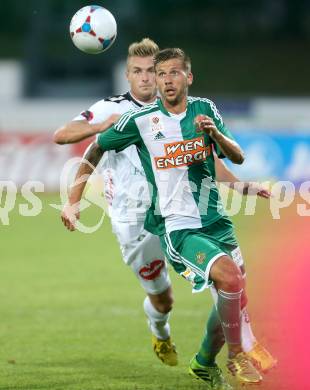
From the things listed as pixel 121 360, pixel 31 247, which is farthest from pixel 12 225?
pixel 121 360

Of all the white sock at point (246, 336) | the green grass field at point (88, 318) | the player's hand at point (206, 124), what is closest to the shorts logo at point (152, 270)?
the green grass field at point (88, 318)

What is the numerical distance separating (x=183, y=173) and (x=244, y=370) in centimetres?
142

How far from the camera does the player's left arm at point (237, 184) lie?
24.4 feet

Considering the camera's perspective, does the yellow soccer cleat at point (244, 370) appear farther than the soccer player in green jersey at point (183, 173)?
No

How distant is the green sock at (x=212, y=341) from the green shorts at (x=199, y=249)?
1.69 ft

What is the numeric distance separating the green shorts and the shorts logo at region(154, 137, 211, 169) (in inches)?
18.2

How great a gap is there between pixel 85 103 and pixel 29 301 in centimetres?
1670

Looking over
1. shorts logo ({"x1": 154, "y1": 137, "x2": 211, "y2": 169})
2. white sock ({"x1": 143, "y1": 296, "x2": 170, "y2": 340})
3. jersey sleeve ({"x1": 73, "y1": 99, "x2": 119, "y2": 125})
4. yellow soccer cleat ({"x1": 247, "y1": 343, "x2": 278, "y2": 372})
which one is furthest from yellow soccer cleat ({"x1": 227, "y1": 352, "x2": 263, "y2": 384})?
jersey sleeve ({"x1": 73, "y1": 99, "x2": 119, "y2": 125})

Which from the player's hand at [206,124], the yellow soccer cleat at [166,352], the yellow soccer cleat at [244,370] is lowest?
the yellow soccer cleat at [166,352]

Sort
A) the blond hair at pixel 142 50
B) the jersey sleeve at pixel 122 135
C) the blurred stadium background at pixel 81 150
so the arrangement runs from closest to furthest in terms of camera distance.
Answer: the jersey sleeve at pixel 122 135 → the blond hair at pixel 142 50 → the blurred stadium background at pixel 81 150

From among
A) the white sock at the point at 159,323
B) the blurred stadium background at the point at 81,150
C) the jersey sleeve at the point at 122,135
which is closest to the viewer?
the jersey sleeve at the point at 122,135

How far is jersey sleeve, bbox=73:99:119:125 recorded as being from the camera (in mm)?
A: 8031

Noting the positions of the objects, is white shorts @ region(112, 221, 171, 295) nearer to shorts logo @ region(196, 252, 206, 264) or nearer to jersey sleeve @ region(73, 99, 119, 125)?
jersey sleeve @ region(73, 99, 119, 125)

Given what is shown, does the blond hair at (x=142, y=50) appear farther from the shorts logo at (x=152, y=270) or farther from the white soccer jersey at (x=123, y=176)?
the shorts logo at (x=152, y=270)
